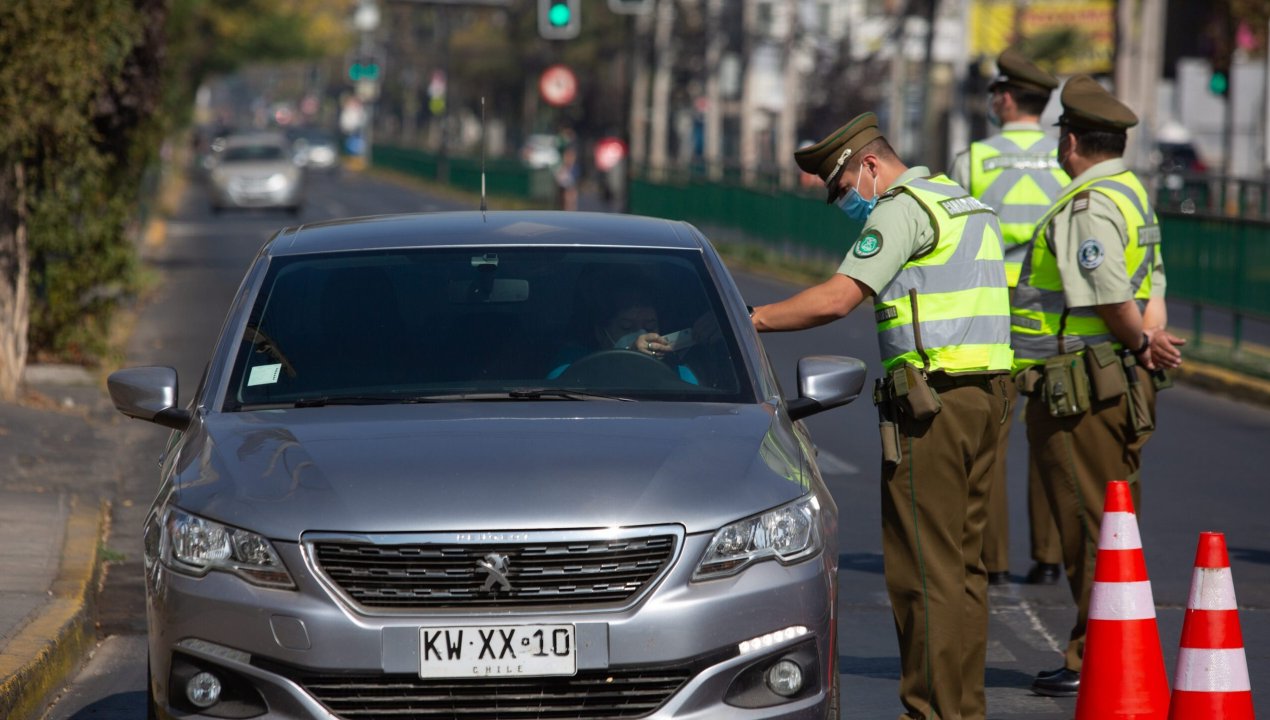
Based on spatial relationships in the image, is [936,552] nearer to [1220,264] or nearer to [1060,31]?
[1220,264]

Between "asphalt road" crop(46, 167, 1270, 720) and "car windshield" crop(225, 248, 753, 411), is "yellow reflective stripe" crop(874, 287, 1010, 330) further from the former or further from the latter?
"asphalt road" crop(46, 167, 1270, 720)

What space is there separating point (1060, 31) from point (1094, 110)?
54.0m

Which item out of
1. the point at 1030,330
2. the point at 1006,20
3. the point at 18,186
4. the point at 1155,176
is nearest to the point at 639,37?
the point at 1006,20

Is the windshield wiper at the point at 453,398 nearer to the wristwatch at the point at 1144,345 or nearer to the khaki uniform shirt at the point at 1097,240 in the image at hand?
the khaki uniform shirt at the point at 1097,240

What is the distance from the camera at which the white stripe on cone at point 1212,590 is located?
542 centimetres

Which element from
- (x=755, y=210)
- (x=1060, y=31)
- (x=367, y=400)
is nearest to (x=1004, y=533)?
(x=367, y=400)

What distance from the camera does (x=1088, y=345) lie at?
21.9 feet

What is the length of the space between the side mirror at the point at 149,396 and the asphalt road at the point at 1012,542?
3.82 feet

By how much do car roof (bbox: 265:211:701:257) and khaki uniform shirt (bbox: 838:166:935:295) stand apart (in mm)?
666

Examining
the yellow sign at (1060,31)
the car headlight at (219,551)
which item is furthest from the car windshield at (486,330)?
the yellow sign at (1060,31)

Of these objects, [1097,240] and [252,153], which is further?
[252,153]

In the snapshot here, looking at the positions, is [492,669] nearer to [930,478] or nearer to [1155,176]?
[930,478]

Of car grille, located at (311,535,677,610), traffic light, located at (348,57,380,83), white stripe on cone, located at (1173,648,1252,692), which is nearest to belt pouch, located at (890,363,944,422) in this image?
white stripe on cone, located at (1173,648,1252,692)

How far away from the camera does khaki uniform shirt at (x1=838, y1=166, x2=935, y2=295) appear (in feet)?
18.3
